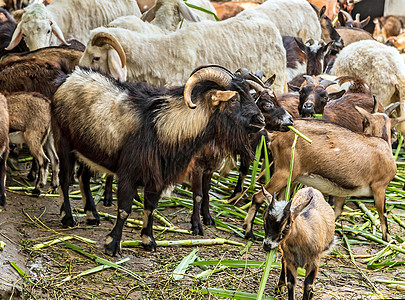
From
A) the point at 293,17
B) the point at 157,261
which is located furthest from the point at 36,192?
the point at 293,17

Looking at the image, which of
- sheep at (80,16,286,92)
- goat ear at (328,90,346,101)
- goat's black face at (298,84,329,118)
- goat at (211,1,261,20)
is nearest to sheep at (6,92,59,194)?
sheep at (80,16,286,92)

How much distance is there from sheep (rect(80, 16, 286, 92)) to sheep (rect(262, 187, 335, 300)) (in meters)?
3.11

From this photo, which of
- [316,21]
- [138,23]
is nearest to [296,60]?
[316,21]

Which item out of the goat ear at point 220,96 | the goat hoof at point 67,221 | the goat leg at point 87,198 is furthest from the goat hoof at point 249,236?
the goat hoof at point 67,221

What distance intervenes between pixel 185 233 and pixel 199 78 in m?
1.84

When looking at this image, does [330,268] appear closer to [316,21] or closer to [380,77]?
[380,77]

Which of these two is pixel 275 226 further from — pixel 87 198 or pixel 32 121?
pixel 32 121

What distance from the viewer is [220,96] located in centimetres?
491

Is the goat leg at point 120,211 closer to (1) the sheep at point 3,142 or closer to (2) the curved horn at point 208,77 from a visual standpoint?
(2) the curved horn at point 208,77

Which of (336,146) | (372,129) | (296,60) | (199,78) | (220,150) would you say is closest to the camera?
(199,78)

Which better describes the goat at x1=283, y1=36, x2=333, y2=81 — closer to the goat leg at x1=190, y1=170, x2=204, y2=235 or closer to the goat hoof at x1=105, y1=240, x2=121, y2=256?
the goat leg at x1=190, y1=170, x2=204, y2=235

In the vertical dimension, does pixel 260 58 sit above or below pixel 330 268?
above

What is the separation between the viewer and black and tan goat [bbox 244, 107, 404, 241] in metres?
5.81

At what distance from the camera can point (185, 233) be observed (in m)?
5.96
